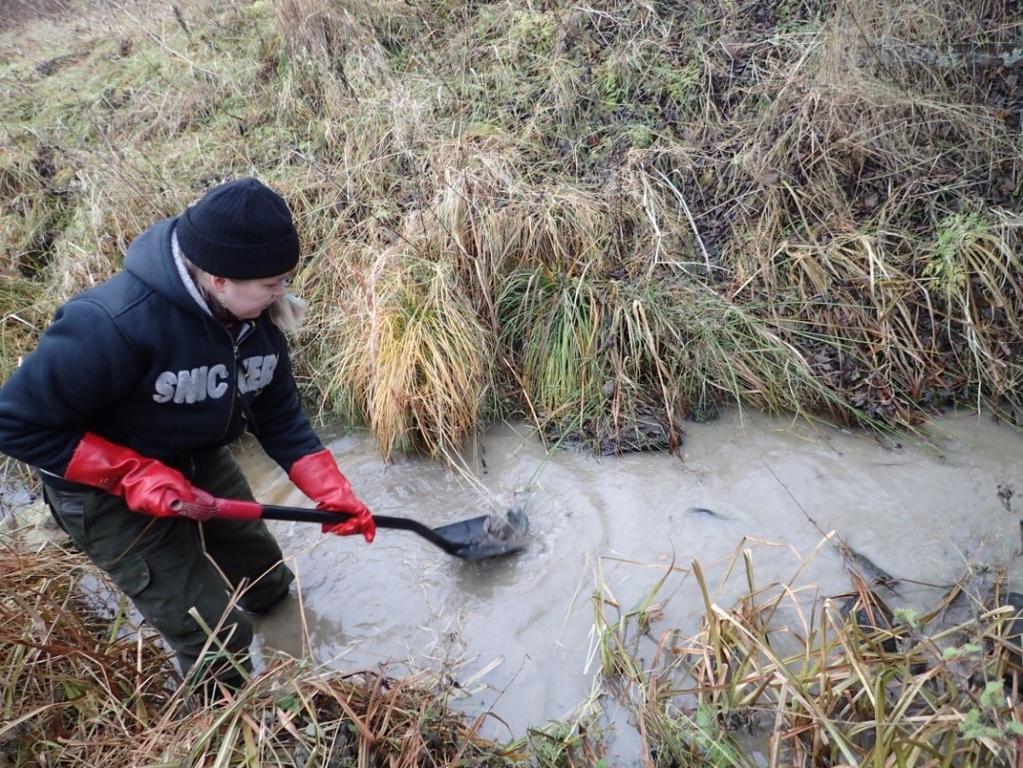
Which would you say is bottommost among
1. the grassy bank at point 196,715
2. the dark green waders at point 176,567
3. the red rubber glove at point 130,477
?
the grassy bank at point 196,715

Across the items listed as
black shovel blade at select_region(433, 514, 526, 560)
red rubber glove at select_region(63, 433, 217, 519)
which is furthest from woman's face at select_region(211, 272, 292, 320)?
black shovel blade at select_region(433, 514, 526, 560)

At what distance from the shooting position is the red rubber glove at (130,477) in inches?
85.2

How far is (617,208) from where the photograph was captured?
4.41 meters

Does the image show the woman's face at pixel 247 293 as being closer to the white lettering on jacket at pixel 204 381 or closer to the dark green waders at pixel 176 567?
the white lettering on jacket at pixel 204 381

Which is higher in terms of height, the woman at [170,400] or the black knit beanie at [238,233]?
the black knit beanie at [238,233]

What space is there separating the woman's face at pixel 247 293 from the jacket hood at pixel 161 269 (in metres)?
0.09

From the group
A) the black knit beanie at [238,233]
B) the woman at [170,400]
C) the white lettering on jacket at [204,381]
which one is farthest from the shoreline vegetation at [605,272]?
the black knit beanie at [238,233]

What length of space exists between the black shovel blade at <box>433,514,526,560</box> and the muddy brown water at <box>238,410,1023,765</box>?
0.24 ft

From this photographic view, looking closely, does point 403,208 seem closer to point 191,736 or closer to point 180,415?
point 180,415

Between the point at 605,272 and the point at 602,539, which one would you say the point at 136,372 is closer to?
the point at 602,539

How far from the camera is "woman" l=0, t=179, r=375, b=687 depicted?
80.7 inches

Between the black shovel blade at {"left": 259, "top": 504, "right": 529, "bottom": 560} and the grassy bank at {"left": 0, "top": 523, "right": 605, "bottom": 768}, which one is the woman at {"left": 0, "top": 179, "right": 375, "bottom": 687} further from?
the black shovel blade at {"left": 259, "top": 504, "right": 529, "bottom": 560}

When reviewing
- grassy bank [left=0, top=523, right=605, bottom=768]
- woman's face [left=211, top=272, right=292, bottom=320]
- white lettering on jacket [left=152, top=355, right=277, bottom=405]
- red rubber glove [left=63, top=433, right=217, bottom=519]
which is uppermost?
woman's face [left=211, top=272, right=292, bottom=320]

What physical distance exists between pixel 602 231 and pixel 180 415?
2.72 metres
